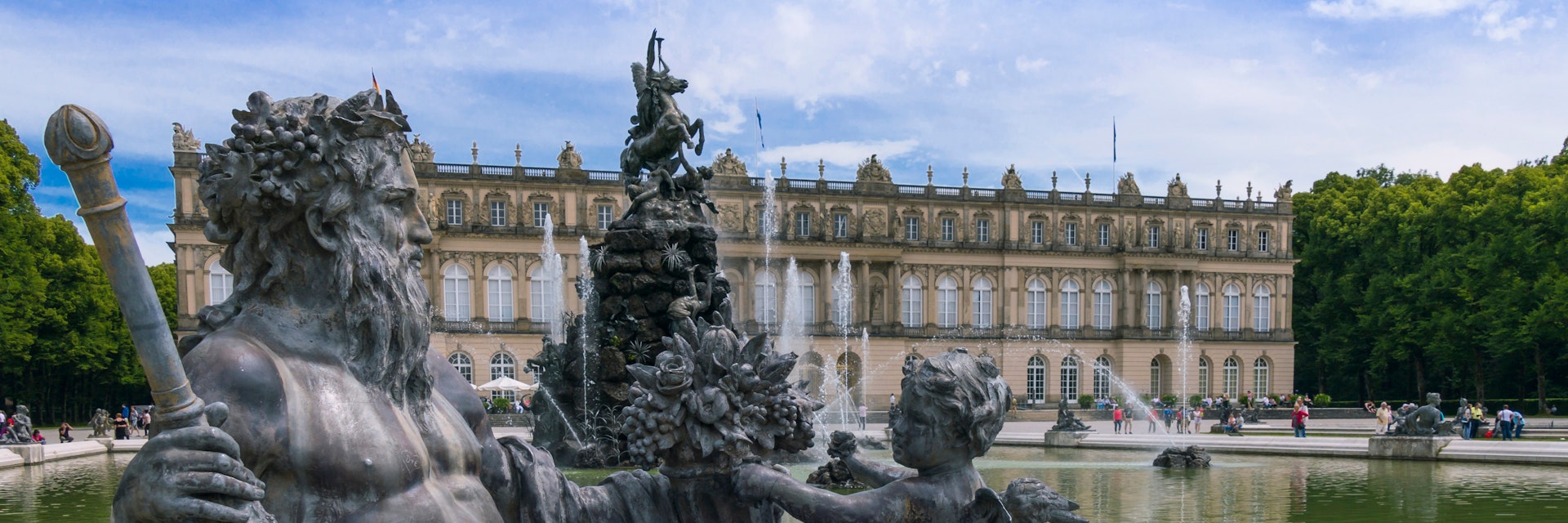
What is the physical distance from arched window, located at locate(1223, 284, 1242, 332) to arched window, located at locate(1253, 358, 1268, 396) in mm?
1984

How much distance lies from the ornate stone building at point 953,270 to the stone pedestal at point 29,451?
114 feet

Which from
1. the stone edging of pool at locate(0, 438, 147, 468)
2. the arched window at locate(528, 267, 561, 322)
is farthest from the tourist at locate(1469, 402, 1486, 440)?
the arched window at locate(528, 267, 561, 322)

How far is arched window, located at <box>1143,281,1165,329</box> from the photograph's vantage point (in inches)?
2491

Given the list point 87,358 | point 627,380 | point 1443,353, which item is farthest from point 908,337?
point 627,380

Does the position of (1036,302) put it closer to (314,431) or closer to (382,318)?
(382,318)

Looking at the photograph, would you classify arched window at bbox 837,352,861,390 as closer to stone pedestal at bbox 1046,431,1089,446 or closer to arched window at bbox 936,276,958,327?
arched window at bbox 936,276,958,327

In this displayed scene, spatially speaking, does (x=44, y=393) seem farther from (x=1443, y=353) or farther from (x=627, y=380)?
(x=1443, y=353)

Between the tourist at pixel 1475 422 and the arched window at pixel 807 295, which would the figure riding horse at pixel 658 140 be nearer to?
the tourist at pixel 1475 422

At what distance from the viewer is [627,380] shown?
12742mm

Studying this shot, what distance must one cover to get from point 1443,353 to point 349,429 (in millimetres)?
49276

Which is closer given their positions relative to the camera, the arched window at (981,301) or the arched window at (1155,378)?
the arched window at (981,301)

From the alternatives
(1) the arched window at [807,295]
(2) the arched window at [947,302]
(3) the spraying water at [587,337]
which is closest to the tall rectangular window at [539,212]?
(1) the arched window at [807,295]

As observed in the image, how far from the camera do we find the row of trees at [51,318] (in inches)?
1237

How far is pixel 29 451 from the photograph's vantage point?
64.0ft
